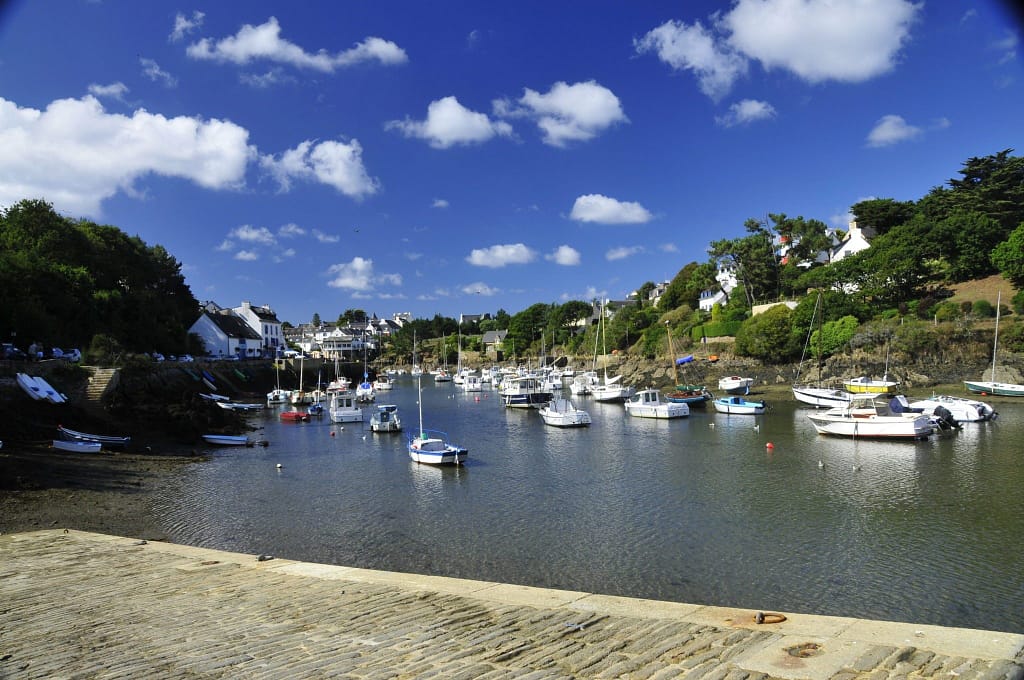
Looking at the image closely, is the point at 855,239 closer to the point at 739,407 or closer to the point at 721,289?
the point at 721,289

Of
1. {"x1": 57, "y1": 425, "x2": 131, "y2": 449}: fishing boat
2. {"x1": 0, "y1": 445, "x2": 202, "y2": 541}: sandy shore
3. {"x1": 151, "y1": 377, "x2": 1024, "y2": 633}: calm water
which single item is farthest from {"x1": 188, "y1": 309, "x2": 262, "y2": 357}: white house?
{"x1": 0, "y1": 445, "x2": 202, "y2": 541}: sandy shore

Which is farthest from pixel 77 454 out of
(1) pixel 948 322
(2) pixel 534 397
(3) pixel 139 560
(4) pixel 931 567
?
(1) pixel 948 322

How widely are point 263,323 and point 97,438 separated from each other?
300ft

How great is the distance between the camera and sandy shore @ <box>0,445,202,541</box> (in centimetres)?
1928

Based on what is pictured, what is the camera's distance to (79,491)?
23.1 m

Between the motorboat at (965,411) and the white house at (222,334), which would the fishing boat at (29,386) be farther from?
the white house at (222,334)

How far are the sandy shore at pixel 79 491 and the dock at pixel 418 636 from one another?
7.64 meters

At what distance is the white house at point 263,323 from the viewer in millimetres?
115250

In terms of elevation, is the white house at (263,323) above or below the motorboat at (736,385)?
above

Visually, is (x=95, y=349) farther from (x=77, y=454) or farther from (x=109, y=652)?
(x=109, y=652)

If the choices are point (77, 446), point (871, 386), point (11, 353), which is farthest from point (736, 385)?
point (11, 353)

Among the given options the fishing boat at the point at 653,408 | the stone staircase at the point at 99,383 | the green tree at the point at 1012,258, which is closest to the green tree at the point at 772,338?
the green tree at the point at 1012,258

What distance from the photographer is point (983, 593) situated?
13.7 meters

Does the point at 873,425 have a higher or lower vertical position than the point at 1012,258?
lower
